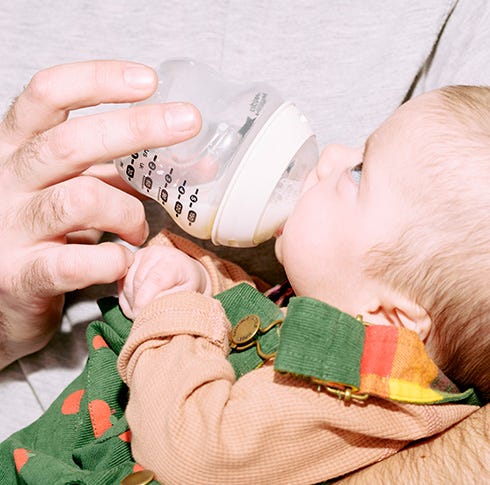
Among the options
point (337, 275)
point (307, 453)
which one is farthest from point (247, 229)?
point (307, 453)

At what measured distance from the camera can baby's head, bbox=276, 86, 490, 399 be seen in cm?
116

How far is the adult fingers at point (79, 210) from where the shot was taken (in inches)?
51.6

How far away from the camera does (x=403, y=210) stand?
1228 millimetres

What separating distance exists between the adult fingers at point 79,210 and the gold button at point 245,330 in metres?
0.29

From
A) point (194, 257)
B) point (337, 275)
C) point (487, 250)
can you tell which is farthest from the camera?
point (194, 257)

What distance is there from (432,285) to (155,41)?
85 cm

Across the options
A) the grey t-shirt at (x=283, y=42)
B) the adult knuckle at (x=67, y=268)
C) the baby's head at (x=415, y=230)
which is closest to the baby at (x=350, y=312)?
the baby's head at (x=415, y=230)

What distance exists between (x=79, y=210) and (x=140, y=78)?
0.28 meters

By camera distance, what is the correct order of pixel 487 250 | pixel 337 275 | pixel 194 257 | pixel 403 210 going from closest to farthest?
pixel 487 250
pixel 403 210
pixel 337 275
pixel 194 257

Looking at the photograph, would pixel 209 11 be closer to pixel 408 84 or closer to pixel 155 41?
pixel 155 41

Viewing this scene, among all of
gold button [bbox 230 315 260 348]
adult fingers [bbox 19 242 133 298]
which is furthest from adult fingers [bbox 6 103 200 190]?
gold button [bbox 230 315 260 348]

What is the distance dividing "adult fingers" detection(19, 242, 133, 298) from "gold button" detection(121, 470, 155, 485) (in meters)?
0.38

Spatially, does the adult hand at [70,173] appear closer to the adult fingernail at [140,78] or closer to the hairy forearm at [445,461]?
the adult fingernail at [140,78]

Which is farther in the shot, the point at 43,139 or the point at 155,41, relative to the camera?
the point at 155,41
